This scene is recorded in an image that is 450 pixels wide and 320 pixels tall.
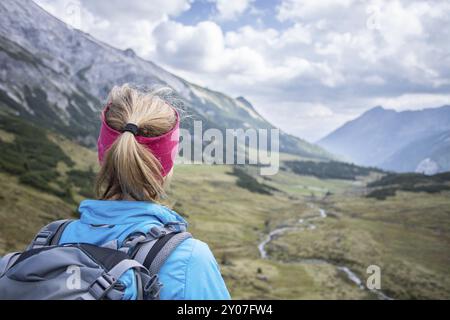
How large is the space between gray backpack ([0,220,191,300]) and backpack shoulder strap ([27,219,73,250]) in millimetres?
357

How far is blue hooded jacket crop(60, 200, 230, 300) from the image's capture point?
319cm

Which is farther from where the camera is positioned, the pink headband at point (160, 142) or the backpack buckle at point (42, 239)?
the pink headband at point (160, 142)

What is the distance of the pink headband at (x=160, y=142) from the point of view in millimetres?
3967

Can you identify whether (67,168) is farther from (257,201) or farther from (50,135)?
(257,201)

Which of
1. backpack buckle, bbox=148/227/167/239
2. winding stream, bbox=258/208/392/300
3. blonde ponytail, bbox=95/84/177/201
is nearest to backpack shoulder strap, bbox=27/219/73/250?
blonde ponytail, bbox=95/84/177/201

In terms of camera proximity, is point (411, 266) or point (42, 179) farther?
point (411, 266)

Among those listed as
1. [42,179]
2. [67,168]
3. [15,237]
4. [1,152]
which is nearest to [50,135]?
[67,168]

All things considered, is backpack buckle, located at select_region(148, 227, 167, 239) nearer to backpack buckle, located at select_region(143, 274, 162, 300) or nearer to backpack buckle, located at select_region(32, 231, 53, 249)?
backpack buckle, located at select_region(143, 274, 162, 300)

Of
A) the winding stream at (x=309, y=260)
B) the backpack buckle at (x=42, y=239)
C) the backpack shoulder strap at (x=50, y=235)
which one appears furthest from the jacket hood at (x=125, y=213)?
the winding stream at (x=309, y=260)

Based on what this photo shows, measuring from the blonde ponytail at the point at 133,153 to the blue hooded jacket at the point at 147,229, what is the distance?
6.6 inches

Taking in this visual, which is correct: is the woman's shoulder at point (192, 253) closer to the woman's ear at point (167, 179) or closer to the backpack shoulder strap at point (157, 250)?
the backpack shoulder strap at point (157, 250)

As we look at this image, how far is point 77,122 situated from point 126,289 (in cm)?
19519

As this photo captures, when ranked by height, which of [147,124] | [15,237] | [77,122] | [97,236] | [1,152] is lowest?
[15,237]

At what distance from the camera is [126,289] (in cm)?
314
